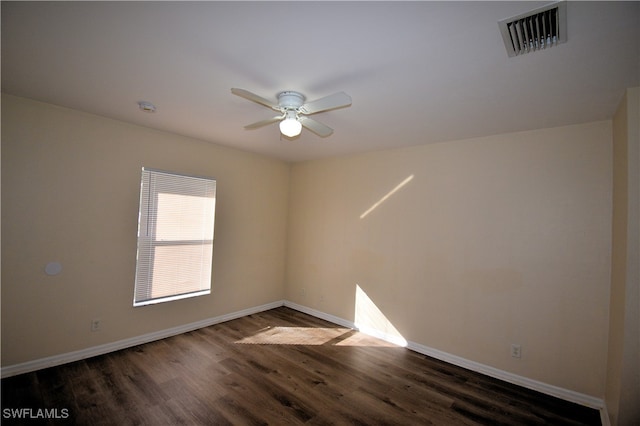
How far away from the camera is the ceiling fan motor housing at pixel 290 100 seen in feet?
7.09

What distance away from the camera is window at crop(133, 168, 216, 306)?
3330 mm

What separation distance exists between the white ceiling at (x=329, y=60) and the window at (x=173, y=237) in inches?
40.4

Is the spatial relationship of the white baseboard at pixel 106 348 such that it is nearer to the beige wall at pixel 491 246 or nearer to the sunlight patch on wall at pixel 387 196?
the beige wall at pixel 491 246

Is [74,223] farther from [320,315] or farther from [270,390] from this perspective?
[320,315]

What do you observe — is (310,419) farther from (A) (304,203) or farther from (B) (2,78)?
(B) (2,78)

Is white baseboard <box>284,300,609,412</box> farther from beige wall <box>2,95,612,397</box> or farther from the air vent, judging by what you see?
the air vent

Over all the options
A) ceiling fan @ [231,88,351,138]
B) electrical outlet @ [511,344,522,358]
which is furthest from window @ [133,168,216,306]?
electrical outlet @ [511,344,522,358]

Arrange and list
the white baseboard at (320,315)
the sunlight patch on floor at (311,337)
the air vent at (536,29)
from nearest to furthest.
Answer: the air vent at (536,29) < the sunlight patch on floor at (311,337) < the white baseboard at (320,315)

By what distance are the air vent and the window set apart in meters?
3.54

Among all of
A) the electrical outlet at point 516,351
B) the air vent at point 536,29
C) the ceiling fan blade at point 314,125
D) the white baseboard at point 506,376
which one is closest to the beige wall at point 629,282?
the white baseboard at point 506,376

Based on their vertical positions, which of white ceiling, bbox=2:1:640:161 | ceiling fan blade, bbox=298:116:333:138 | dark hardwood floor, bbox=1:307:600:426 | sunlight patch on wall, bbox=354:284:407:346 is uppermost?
white ceiling, bbox=2:1:640:161

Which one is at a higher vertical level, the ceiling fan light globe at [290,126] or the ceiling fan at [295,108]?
the ceiling fan at [295,108]

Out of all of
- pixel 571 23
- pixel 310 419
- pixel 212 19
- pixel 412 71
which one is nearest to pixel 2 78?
pixel 212 19

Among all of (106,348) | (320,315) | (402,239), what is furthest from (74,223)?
(402,239)
